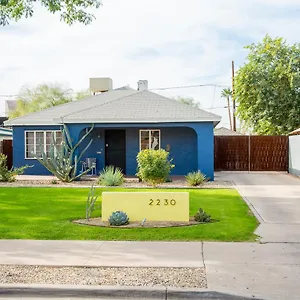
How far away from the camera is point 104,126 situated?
71.4 ft

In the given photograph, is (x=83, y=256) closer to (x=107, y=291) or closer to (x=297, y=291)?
(x=107, y=291)

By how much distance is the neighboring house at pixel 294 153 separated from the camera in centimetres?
2389

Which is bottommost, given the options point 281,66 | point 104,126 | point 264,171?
point 264,171

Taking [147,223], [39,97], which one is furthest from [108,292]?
[39,97]

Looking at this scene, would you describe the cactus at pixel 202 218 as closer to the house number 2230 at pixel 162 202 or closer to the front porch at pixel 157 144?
the house number 2230 at pixel 162 202

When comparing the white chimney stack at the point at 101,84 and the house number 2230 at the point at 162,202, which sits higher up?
the white chimney stack at the point at 101,84

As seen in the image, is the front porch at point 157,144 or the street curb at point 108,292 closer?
the street curb at point 108,292

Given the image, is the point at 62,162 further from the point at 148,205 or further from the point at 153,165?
the point at 148,205

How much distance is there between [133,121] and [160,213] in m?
10.7

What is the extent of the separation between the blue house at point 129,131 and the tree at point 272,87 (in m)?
10.7

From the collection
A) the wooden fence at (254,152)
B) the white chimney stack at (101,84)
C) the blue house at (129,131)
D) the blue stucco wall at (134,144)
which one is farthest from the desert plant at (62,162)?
the white chimney stack at (101,84)

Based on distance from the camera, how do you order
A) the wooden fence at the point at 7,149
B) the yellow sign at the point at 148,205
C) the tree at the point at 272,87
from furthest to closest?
1. the tree at the point at 272,87
2. the wooden fence at the point at 7,149
3. the yellow sign at the point at 148,205

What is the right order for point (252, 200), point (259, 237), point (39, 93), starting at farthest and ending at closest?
point (39, 93) → point (252, 200) → point (259, 237)

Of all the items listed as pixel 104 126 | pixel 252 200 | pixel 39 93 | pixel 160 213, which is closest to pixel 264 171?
pixel 104 126
